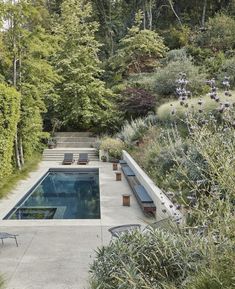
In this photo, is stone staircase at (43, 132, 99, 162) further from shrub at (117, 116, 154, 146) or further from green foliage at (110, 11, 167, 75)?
green foliage at (110, 11, 167, 75)

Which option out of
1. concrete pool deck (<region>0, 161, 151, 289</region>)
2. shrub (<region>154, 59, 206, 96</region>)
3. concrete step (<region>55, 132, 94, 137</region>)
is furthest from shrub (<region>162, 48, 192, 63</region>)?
concrete pool deck (<region>0, 161, 151, 289</region>)

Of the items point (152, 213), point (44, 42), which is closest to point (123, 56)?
point (44, 42)

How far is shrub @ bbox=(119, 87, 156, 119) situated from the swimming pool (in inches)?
193

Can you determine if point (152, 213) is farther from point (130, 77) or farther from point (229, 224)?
point (130, 77)

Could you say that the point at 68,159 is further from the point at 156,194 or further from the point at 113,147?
the point at 156,194

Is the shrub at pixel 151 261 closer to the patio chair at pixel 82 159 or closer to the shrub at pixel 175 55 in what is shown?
the patio chair at pixel 82 159

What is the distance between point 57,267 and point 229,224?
3209mm

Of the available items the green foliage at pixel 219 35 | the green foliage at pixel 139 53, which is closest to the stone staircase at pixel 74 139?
the green foliage at pixel 139 53

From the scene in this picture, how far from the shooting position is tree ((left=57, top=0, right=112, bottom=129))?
2259 cm

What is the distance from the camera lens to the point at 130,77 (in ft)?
80.7

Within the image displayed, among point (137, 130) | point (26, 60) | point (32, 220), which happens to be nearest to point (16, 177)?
point (26, 60)

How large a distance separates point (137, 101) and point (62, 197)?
8666 mm

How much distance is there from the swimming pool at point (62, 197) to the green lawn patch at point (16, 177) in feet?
1.92

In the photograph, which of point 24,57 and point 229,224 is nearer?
point 229,224
